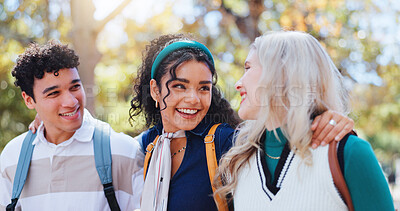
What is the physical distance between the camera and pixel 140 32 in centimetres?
822

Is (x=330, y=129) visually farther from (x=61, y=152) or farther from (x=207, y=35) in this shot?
(x=207, y=35)

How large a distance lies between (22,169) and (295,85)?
2.12 m

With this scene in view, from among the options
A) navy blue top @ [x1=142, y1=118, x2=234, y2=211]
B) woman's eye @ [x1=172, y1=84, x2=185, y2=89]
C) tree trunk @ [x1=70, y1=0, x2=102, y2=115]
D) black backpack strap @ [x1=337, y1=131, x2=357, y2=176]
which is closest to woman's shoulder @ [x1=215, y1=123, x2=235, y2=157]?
→ navy blue top @ [x1=142, y1=118, x2=234, y2=211]

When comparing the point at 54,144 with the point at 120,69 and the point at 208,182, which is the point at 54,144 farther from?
the point at 120,69

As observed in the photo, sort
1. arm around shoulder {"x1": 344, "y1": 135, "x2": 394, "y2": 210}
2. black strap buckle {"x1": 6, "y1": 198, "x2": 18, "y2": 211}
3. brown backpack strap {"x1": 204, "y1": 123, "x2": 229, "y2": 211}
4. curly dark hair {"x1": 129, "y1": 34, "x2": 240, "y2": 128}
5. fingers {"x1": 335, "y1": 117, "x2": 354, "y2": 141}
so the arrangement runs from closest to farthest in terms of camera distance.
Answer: arm around shoulder {"x1": 344, "y1": 135, "x2": 394, "y2": 210}
fingers {"x1": 335, "y1": 117, "x2": 354, "y2": 141}
brown backpack strap {"x1": 204, "y1": 123, "x2": 229, "y2": 211}
black strap buckle {"x1": 6, "y1": 198, "x2": 18, "y2": 211}
curly dark hair {"x1": 129, "y1": 34, "x2": 240, "y2": 128}

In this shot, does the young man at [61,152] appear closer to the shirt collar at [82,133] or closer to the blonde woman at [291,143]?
the shirt collar at [82,133]

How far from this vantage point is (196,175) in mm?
2449

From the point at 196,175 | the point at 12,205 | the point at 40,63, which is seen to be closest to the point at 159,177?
the point at 196,175

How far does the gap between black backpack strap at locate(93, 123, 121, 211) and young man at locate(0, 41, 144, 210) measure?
1.8 inches

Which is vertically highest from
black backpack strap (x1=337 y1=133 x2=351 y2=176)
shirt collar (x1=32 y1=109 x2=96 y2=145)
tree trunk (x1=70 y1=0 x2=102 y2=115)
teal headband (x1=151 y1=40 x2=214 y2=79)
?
tree trunk (x1=70 y1=0 x2=102 y2=115)

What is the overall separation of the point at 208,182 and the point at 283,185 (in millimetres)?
738

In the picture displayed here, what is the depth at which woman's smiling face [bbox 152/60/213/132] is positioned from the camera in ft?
8.56

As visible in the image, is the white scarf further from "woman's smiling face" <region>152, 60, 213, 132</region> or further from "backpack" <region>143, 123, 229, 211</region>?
"backpack" <region>143, 123, 229, 211</region>

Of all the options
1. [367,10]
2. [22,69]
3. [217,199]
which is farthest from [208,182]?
[367,10]
